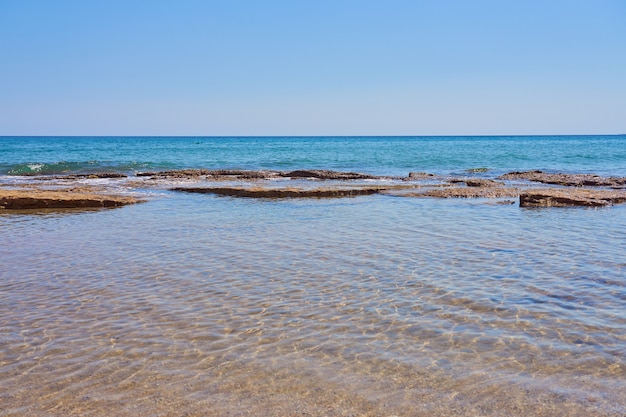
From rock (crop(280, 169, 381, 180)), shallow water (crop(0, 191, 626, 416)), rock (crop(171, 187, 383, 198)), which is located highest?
rock (crop(280, 169, 381, 180))

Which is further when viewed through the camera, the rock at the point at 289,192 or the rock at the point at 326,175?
the rock at the point at 326,175

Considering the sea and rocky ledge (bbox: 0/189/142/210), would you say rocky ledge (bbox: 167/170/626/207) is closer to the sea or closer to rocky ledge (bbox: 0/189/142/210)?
the sea

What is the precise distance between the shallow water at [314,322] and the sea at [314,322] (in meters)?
0.02

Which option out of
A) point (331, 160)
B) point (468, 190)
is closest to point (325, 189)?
point (468, 190)

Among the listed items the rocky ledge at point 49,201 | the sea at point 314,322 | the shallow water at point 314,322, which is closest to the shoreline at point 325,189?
the rocky ledge at point 49,201

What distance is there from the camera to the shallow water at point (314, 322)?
4203 mm

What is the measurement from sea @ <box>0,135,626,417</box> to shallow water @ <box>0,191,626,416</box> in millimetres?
21

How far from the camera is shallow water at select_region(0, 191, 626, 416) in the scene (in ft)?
13.8

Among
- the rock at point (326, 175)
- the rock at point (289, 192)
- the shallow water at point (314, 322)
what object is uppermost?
the rock at point (326, 175)

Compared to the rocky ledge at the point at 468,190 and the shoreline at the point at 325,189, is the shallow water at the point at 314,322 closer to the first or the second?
the shoreline at the point at 325,189

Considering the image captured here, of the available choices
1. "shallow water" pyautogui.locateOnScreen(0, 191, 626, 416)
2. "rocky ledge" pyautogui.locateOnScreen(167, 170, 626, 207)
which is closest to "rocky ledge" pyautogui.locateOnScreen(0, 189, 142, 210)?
"shallow water" pyautogui.locateOnScreen(0, 191, 626, 416)

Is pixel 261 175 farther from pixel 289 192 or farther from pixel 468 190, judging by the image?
pixel 468 190

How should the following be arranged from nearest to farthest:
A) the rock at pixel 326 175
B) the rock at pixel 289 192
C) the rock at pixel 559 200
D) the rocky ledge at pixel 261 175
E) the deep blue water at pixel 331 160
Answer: the rock at pixel 559 200 < the rock at pixel 289 192 < the rock at pixel 326 175 < the rocky ledge at pixel 261 175 < the deep blue water at pixel 331 160

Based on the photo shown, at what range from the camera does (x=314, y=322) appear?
572cm
